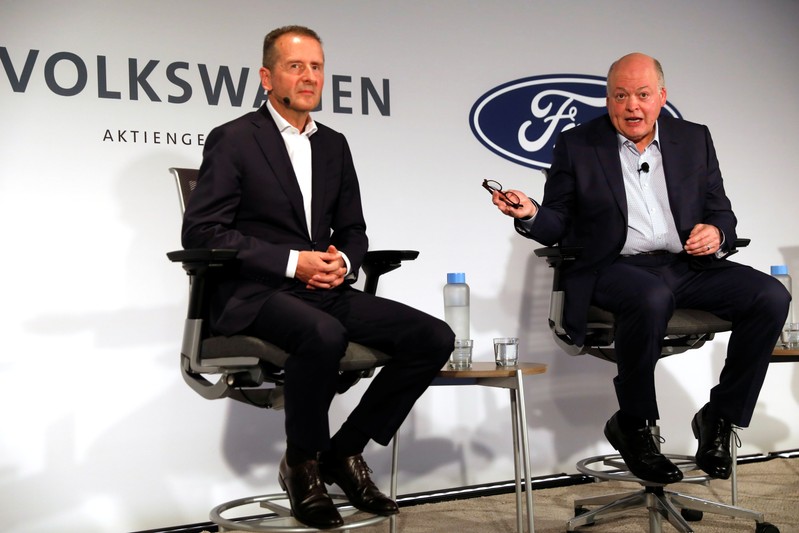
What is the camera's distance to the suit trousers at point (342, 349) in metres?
2.35

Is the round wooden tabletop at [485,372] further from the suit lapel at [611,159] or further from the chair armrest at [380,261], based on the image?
the suit lapel at [611,159]

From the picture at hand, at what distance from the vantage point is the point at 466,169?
4078 millimetres

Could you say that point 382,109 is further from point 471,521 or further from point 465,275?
point 471,521

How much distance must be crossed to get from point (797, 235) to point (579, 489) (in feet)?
6.22

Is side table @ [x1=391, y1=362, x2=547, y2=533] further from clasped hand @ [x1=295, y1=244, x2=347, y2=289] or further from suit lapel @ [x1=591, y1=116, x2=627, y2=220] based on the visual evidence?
suit lapel @ [x1=591, y1=116, x2=627, y2=220]

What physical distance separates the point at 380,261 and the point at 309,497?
891mm

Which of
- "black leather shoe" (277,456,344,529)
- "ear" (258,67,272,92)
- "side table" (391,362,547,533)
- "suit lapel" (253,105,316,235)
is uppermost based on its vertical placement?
"ear" (258,67,272,92)

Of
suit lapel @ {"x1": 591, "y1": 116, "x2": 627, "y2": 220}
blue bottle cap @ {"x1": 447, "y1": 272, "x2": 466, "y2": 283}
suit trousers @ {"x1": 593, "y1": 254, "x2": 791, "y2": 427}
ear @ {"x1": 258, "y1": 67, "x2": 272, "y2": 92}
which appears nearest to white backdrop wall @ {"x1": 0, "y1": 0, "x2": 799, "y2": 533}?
blue bottle cap @ {"x1": 447, "y1": 272, "x2": 466, "y2": 283}

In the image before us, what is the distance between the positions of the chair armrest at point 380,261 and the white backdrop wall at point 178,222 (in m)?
0.91

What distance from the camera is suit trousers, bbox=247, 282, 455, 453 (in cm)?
235

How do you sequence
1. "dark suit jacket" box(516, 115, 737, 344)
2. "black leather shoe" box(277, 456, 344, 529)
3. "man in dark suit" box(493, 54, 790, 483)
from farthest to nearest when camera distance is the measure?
"dark suit jacket" box(516, 115, 737, 344) → "man in dark suit" box(493, 54, 790, 483) → "black leather shoe" box(277, 456, 344, 529)

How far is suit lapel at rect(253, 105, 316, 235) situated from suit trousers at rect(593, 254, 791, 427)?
105 cm

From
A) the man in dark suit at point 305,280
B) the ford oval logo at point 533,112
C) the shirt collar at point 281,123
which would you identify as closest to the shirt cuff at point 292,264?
the man in dark suit at point 305,280

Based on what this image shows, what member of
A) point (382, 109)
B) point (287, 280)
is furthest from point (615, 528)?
point (382, 109)
